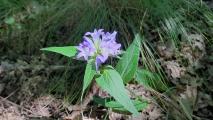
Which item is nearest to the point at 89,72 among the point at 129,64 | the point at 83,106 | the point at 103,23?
the point at 129,64

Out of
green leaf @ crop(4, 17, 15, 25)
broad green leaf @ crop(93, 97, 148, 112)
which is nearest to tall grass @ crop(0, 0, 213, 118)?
green leaf @ crop(4, 17, 15, 25)

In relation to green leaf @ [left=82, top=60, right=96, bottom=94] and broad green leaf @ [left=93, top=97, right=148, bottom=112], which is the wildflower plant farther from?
broad green leaf @ [left=93, top=97, right=148, bottom=112]

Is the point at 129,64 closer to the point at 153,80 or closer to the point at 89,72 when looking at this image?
the point at 89,72

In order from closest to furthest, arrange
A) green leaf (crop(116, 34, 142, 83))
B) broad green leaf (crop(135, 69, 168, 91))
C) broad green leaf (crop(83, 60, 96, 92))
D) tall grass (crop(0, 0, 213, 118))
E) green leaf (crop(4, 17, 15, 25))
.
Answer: broad green leaf (crop(83, 60, 96, 92))
green leaf (crop(116, 34, 142, 83))
broad green leaf (crop(135, 69, 168, 91))
tall grass (crop(0, 0, 213, 118))
green leaf (crop(4, 17, 15, 25))

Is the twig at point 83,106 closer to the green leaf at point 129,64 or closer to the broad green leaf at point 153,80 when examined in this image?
the broad green leaf at point 153,80

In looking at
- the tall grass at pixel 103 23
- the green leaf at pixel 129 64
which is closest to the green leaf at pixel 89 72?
the green leaf at pixel 129 64

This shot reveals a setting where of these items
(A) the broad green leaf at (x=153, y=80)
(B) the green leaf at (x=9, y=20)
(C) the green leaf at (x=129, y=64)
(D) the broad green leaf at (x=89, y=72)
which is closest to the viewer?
(D) the broad green leaf at (x=89, y=72)

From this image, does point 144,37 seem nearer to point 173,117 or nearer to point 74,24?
point 74,24
